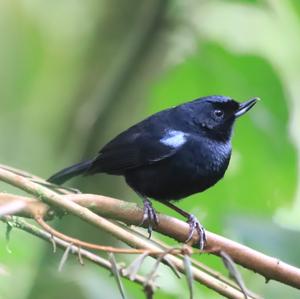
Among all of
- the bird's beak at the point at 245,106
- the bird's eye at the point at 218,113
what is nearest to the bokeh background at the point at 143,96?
the bird's beak at the point at 245,106

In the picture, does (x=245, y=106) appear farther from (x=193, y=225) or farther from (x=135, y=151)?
(x=193, y=225)

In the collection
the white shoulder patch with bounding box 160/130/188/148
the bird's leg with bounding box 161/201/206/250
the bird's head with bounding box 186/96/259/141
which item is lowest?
the bird's leg with bounding box 161/201/206/250

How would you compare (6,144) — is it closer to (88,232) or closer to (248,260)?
(88,232)

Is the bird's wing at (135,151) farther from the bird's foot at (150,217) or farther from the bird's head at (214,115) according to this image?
the bird's foot at (150,217)

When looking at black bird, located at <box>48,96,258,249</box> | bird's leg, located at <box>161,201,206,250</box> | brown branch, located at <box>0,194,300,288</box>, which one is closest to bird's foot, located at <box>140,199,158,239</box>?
bird's leg, located at <box>161,201,206,250</box>

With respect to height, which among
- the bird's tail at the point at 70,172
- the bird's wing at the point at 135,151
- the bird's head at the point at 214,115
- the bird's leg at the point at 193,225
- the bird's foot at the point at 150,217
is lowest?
the bird's tail at the point at 70,172

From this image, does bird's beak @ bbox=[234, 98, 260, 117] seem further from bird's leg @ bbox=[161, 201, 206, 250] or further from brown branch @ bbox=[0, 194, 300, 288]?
brown branch @ bbox=[0, 194, 300, 288]

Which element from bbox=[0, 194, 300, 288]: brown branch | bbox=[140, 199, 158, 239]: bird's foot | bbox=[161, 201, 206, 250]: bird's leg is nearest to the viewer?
bbox=[0, 194, 300, 288]: brown branch
